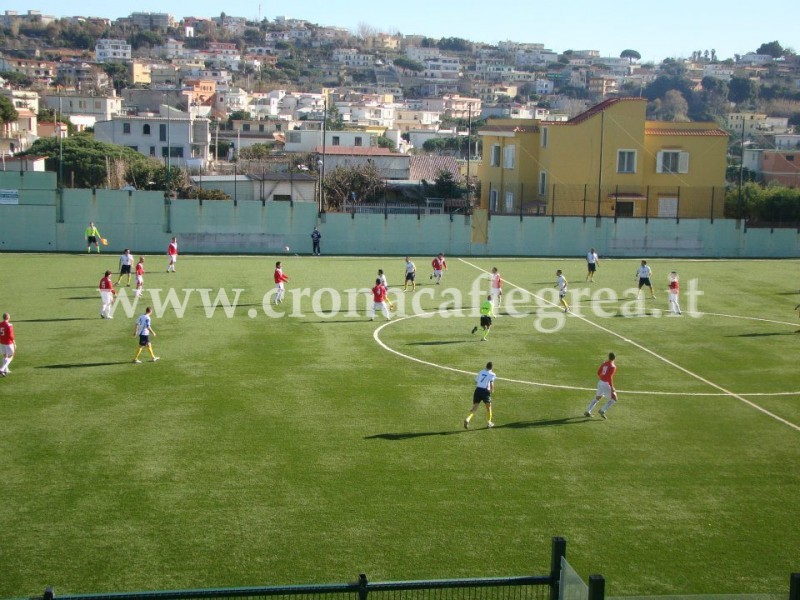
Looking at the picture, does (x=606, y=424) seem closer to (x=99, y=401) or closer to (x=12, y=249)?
(x=99, y=401)

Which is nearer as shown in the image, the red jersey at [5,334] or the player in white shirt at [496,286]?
the red jersey at [5,334]

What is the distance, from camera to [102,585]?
12.4m

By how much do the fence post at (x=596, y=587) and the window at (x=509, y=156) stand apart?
58.3 m

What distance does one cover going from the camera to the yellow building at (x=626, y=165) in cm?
6025

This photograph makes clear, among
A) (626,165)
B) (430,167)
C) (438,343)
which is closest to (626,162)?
(626,165)

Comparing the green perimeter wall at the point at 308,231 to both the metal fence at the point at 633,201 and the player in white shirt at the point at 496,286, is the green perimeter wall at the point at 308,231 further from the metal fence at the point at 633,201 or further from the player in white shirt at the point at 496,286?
the player in white shirt at the point at 496,286

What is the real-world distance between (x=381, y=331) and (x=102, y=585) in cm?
1782

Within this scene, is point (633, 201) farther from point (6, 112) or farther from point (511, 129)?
point (6, 112)

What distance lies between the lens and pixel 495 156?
221 feet

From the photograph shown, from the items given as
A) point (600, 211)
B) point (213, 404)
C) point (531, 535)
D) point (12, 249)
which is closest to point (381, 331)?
point (213, 404)

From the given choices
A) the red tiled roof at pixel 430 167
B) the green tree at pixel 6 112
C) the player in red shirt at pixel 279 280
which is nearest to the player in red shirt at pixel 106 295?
the player in red shirt at pixel 279 280

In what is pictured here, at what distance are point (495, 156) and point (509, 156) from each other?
70.0 inches

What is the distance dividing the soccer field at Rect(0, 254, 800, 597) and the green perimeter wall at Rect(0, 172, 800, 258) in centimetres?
1677

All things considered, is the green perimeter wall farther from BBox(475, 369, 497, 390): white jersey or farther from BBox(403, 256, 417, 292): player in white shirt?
BBox(475, 369, 497, 390): white jersey
